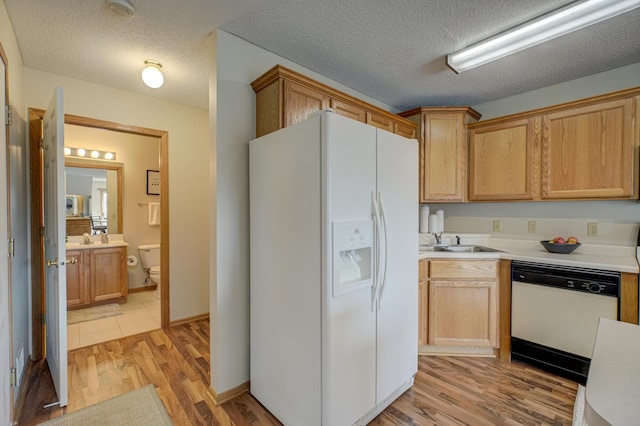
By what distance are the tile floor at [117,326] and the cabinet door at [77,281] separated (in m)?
0.46

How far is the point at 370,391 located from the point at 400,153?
5.06 feet

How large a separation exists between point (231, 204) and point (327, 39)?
139 cm

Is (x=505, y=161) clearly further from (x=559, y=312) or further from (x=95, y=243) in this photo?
(x=95, y=243)

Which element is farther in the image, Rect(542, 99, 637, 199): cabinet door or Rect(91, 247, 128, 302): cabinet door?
Rect(91, 247, 128, 302): cabinet door

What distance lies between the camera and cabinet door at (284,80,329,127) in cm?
190

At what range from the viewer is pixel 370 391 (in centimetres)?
170

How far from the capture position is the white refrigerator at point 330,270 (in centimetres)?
148

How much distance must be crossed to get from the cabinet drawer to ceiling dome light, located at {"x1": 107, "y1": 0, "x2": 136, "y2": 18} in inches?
112

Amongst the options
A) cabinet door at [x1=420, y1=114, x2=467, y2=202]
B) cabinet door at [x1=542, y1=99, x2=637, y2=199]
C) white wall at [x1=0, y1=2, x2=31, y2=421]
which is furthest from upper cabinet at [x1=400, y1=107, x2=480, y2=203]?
white wall at [x1=0, y1=2, x2=31, y2=421]

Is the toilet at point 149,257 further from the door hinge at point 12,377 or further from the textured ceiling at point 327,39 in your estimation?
the door hinge at point 12,377

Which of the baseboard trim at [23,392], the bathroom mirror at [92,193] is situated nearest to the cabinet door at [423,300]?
the baseboard trim at [23,392]

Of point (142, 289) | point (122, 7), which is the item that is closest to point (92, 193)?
point (142, 289)

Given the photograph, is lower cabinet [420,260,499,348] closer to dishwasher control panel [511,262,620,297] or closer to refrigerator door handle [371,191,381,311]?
dishwasher control panel [511,262,620,297]

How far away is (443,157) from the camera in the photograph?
304 cm
